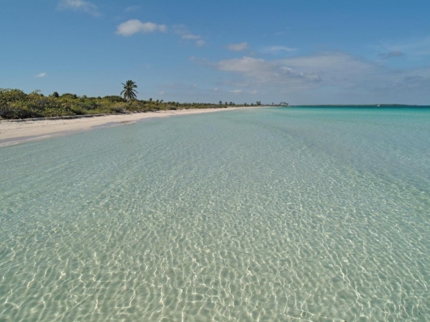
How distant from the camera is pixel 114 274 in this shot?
13.6 ft

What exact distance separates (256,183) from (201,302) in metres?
5.43

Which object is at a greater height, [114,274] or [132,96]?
[132,96]

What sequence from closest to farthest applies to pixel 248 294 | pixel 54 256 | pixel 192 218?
pixel 248 294, pixel 54 256, pixel 192 218

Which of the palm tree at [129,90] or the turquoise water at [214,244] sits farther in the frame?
the palm tree at [129,90]

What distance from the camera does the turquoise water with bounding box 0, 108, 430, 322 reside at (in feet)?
11.7

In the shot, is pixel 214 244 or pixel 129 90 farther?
pixel 129 90

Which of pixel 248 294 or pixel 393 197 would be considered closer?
pixel 248 294

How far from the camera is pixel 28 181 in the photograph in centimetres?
863

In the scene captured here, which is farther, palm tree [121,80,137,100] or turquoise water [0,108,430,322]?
palm tree [121,80,137,100]

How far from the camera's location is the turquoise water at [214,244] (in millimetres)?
3553

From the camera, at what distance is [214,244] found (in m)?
5.06

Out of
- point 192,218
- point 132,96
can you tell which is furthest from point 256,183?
point 132,96

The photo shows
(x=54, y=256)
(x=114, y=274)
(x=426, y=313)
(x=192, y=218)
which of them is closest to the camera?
(x=426, y=313)

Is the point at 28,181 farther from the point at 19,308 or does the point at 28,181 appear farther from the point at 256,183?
the point at 256,183
